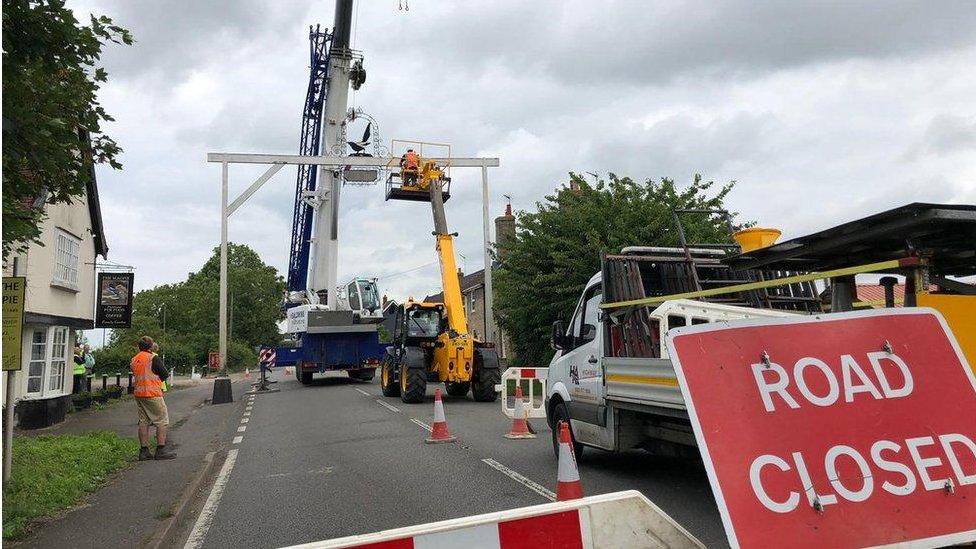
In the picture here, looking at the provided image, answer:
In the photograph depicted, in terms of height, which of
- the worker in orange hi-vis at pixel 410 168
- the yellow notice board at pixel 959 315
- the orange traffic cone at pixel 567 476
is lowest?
the orange traffic cone at pixel 567 476

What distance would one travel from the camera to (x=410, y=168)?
18109mm

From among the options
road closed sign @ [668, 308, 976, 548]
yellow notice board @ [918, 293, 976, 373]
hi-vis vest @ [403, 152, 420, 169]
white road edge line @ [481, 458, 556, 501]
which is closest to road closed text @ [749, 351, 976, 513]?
road closed sign @ [668, 308, 976, 548]

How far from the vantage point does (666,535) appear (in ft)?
8.62

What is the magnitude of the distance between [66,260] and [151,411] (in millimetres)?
7981

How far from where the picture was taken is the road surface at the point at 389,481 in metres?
5.98

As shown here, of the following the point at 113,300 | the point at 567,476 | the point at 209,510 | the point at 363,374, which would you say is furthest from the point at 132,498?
the point at 363,374

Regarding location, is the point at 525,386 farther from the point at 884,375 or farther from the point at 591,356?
the point at 884,375

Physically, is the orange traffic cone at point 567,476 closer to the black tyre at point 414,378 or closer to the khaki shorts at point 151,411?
the khaki shorts at point 151,411

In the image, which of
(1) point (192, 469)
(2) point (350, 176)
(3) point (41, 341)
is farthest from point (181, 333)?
(1) point (192, 469)

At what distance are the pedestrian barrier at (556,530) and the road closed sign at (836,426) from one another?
284 millimetres

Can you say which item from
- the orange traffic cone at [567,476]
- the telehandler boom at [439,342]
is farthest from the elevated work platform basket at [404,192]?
the orange traffic cone at [567,476]

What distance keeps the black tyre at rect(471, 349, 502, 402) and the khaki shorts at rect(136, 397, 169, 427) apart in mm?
8149

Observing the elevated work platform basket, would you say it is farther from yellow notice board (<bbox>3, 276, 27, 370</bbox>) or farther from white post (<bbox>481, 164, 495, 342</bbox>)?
yellow notice board (<bbox>3, 276, 27, 370</bbox>)

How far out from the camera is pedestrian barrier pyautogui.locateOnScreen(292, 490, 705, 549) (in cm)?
233
